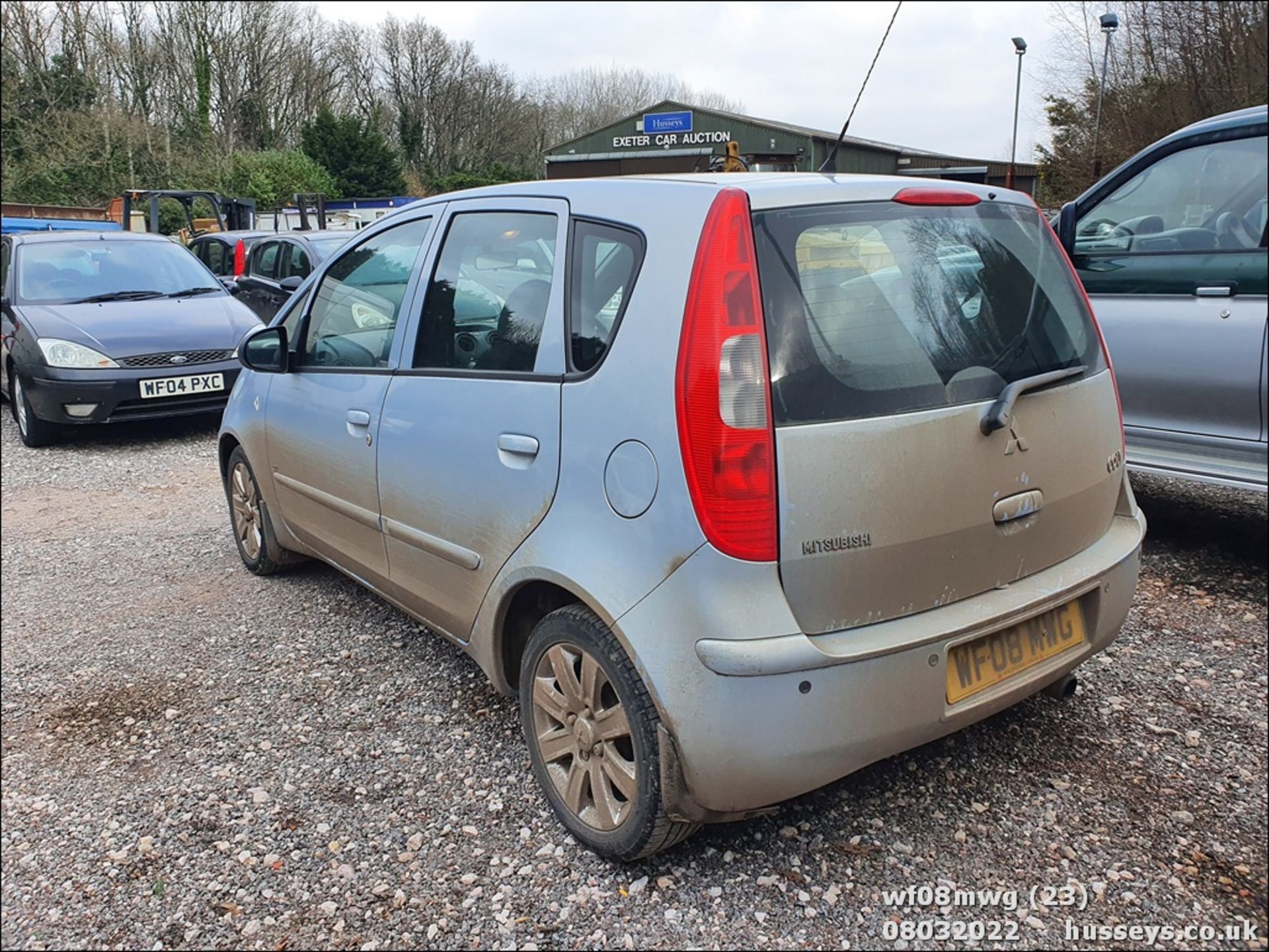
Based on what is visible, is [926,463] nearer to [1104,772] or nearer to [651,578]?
[651,578]

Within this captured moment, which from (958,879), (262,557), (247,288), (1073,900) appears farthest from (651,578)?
(247,288)

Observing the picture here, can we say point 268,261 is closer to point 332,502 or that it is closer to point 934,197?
point 332,502

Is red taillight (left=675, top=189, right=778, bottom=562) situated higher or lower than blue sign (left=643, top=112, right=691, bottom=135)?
lower

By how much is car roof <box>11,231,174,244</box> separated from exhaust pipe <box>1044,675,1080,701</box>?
878 centimetres

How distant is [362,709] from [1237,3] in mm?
15919

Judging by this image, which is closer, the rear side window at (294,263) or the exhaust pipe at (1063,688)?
the exhaust pipe at (1063,688)

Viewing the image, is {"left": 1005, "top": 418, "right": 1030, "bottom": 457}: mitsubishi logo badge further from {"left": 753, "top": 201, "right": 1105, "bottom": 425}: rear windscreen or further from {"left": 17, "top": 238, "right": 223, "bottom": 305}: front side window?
{"left": 17, "top": 238, "right": 223, "bottom": 305}: front side window

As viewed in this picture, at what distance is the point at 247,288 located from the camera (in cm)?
1105

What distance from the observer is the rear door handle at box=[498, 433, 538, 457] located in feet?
8.26

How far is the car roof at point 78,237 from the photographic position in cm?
876

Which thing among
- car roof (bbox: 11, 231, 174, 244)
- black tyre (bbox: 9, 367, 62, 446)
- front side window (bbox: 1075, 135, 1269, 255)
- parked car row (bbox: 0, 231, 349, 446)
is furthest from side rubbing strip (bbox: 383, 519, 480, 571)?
car roof (bbox: 11, 231, 174, 244)

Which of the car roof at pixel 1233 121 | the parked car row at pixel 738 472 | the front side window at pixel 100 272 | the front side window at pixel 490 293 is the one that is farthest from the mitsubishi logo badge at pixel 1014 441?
the front side window at pixel 100 272

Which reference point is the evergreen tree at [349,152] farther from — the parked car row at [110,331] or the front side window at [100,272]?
the parked car row at [110,331]

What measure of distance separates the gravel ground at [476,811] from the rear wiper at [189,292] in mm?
5006
